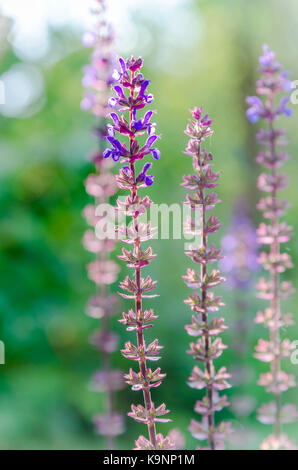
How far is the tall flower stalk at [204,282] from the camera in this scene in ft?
3.20

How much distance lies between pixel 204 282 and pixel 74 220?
3.42 meters

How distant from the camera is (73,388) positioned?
3635 mm

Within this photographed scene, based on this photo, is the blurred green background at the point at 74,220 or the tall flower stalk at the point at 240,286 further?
the blurred green background at the point at 74,220

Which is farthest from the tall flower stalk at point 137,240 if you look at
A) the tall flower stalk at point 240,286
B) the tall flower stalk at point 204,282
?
the tall flower stalk at point 240,286

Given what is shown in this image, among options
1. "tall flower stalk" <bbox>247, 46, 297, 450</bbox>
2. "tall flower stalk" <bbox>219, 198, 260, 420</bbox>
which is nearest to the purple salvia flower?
"tall flower stalk" <bbox>219, 198, 260, 420</bbox>

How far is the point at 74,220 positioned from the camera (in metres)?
4.30

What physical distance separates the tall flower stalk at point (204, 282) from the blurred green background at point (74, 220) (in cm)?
Answer: 138

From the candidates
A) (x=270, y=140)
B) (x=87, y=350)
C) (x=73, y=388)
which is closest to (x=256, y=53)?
(x=87, y=350)

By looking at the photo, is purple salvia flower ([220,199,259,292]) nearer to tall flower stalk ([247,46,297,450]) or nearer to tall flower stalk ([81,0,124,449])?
tall flower stalk ([81,0,124,449])

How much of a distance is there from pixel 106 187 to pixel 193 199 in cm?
68

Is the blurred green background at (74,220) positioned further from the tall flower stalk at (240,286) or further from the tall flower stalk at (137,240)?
the tall flower stalk at (137,240)

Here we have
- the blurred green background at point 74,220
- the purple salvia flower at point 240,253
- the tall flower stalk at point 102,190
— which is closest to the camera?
the tall flower stalk at point 102,190

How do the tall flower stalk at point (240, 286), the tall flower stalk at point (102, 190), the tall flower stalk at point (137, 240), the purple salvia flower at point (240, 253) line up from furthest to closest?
1. the purple salvia flower at point (240, 253)
2. the tall flower stalk at point (240, 286)
3. the tall flower stalk at point (102, 190)
4. the tall flower stalk at point (137, 240)

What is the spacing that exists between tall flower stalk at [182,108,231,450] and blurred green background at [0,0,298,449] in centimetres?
138
